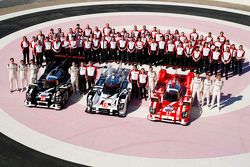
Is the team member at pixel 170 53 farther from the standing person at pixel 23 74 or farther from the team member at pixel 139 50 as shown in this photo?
the standing person at pixel 23 74

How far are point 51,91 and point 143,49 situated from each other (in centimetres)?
693

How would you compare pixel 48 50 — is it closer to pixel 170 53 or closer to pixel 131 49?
pixel 131 49

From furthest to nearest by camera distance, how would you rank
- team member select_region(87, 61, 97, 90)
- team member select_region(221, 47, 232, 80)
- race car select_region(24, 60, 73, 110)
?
team member select_region(221, 47, 232, 80) < team member select_region(87, 61, 97, 90) < race car select_region(24, 60, 73, 110)

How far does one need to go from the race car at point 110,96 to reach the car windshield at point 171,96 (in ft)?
6.30

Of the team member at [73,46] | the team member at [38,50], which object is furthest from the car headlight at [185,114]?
the team member at [38,50]

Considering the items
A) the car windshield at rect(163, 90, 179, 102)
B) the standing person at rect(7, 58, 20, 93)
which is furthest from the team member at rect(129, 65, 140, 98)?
the standing person at rect(7, 58, 20, 93)

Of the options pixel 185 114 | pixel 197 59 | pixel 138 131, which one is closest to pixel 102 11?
pixel 197 59

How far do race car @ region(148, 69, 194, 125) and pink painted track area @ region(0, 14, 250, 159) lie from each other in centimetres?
38

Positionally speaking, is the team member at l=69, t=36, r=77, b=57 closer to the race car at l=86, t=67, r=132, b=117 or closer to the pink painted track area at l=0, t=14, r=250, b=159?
the race car at l=86, t=67, r=132, b=117

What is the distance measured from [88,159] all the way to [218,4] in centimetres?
2704

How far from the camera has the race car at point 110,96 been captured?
1844 centimetres

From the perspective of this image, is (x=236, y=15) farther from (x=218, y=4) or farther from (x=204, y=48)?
(x=204, y=48)

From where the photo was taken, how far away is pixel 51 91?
19.2 meters

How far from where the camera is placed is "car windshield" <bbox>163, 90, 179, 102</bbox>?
18.6m
